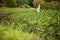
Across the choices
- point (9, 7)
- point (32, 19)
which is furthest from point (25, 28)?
point (9, 7)

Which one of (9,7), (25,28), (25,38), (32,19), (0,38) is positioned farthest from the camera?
(9,7)

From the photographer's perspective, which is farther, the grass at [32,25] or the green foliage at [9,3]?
the green foliage at [9,3]

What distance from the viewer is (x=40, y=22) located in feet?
37.4

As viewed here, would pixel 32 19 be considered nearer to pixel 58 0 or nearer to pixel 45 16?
pixel 45 16

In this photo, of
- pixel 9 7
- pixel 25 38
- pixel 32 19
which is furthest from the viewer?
pixel 9 7

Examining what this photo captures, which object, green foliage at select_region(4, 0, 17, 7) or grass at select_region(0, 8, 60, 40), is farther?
green foliage at select_region(4, 0, 17, 7)

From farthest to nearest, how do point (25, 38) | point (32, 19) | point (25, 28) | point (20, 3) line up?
point (20, 3), point (32, 19), point (25, 28), point (25, 38)

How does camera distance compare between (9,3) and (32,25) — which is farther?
(9,3)

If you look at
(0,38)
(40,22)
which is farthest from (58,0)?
(0,38)

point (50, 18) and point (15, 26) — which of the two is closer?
point (15, 26)

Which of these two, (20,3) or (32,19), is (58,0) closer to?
(20,3)

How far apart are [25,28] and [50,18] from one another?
2.03m

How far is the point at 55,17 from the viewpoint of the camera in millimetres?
12578

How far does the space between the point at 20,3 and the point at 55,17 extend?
6.93m
